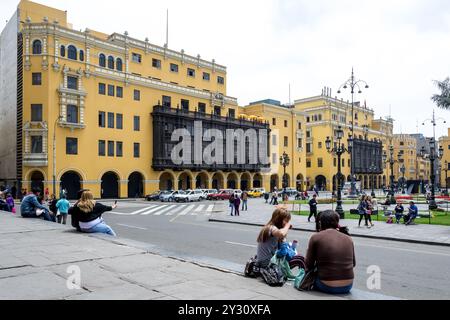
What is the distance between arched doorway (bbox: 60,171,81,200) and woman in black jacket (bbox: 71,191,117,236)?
3637 centimetres

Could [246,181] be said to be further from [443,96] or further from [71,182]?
[443,96]

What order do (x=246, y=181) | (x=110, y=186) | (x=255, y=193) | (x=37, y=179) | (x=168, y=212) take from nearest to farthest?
1. (x=168, y=212)
2. (x=37, y=179)
3. (x=110, y=186)
4. (x=255, y=193)
5. (x=246, y=181)

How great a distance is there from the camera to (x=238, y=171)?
64.2 metres

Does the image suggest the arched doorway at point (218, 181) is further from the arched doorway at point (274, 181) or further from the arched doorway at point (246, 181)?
the arched doorway at point (274, 181)

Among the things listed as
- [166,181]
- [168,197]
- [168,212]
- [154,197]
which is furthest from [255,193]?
[168,212]

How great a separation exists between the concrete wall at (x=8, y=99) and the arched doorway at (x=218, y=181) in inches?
1179

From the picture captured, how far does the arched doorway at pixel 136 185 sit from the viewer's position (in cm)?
5197

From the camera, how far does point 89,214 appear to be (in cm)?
1142

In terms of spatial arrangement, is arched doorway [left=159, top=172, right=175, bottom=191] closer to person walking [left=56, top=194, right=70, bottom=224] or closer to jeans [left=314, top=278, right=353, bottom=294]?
person walking [left=56, top=194, right=70, bottom=224]

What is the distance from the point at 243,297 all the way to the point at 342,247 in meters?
1.57

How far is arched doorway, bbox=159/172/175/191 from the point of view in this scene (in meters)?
56.3

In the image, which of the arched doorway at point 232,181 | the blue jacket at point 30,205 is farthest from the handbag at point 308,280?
the arched doorway at point 232,181

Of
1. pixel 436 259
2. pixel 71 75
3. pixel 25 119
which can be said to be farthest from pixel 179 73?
pixel 436 259

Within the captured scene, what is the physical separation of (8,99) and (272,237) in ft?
173
